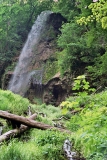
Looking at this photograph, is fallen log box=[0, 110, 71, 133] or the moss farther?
the moss

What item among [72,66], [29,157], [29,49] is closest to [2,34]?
[29,49]

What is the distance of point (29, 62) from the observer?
24.1 meters

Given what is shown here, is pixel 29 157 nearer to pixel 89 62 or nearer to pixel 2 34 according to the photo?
pixel 89 62

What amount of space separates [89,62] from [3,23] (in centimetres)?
1356

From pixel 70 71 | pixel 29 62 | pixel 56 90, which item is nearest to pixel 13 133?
pixel 70 71

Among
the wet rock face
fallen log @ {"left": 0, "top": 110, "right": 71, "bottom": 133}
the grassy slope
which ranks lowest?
the grassy slope

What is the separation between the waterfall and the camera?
70.3ft

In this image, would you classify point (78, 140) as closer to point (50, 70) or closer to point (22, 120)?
point (22, 120)

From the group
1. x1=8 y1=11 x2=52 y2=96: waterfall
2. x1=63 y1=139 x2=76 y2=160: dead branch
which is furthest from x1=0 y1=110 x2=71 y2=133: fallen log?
x1=8 y1=11 x2=52 y2=96: waterfall

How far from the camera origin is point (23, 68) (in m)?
23.8

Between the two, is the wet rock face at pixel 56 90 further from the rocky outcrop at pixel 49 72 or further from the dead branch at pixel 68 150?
the dead branch at pixel 68 150

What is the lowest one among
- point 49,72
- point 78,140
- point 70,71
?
point 78,140

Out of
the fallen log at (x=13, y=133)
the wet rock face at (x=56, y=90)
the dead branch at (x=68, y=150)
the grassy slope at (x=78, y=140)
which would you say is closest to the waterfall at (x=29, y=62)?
the wet rock face at (x=56, y=90)

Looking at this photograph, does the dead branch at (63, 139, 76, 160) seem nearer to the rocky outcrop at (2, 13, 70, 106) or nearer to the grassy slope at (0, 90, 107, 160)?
the grassy slope at (0, 90, 107, 160)
